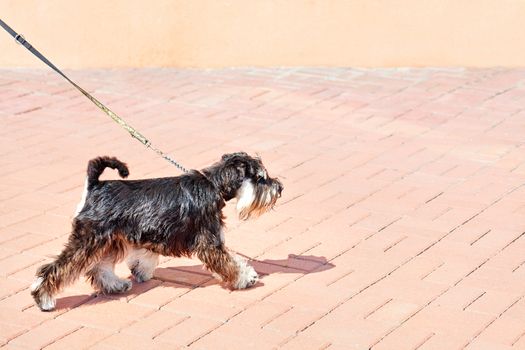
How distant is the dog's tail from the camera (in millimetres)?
5449

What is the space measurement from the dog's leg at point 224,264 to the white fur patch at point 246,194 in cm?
26

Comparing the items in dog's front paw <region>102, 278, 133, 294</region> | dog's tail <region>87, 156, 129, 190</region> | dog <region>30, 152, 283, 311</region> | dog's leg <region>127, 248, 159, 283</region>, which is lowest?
dog's front paw <region>102, 278, 133, 294</region>

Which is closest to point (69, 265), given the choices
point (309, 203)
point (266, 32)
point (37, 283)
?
point (37, 283)

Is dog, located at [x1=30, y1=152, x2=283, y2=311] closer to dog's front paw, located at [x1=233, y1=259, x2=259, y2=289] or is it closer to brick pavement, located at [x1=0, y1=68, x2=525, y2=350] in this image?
dog's front paw, located at [x1=233, y1=259, x2=259, y2=289]

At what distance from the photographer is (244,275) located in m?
5.78

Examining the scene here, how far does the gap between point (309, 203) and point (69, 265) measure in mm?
2206

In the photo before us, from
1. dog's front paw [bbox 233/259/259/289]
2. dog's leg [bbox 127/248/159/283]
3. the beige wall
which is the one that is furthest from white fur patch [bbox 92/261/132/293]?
the beige wall

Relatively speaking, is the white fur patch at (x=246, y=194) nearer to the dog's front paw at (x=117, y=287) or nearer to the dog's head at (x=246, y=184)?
the dog's head at (x=246, y=184)

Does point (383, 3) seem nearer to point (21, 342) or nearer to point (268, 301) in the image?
point (268, 301)

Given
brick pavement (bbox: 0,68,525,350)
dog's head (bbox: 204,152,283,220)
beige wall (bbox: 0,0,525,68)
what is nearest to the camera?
brick pavement (bbox: 0,68,525,350)

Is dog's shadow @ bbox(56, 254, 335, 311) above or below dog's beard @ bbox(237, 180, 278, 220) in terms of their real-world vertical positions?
below

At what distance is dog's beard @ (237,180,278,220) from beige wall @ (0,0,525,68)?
199 inches

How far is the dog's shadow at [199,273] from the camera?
5766mm

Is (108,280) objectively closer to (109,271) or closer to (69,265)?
(109,271)
